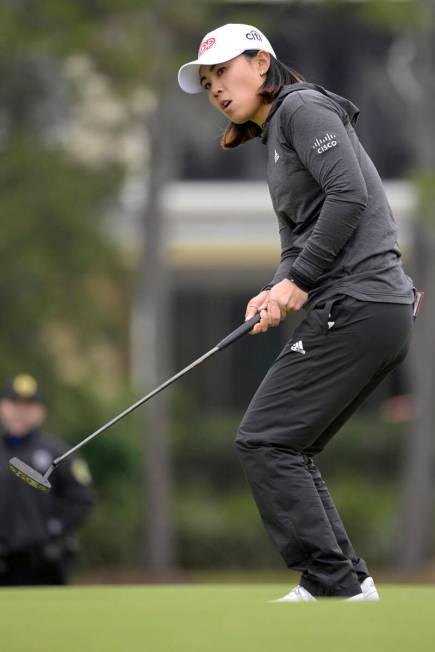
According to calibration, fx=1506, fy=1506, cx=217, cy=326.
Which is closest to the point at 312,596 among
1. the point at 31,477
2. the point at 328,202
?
the point at 31,477

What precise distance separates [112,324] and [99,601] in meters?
12.4

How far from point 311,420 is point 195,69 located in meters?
1.40

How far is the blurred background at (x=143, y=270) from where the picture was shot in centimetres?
1608

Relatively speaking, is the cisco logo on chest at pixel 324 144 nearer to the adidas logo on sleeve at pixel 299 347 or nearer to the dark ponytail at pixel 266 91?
the dark ponytail at pixel 266 91

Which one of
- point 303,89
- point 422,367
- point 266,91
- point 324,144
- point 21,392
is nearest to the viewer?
point 324,144

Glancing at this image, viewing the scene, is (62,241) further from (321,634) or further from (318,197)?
(321,634)

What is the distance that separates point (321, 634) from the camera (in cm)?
414

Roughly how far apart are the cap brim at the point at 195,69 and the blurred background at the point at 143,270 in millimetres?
9842

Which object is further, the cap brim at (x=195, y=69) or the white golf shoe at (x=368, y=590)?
the cap brim at (x=195, y=69)

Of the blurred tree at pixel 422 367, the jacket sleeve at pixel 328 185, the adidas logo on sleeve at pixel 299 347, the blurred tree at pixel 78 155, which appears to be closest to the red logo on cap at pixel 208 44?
the jacket sleeve at pixel 328 185

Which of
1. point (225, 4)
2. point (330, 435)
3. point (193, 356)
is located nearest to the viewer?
point (330, 435)

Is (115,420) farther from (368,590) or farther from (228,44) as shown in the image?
(228,44)

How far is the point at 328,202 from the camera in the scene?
512 cm

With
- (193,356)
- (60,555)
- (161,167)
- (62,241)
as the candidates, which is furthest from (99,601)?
(193,356)
